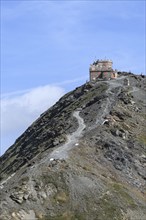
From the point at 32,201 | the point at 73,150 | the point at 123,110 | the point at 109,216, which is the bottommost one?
the point at 109,216

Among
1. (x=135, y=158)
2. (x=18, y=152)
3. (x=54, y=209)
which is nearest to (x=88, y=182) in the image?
(x=54, y=209)

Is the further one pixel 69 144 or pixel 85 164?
pixel 69 144

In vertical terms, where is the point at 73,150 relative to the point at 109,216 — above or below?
above

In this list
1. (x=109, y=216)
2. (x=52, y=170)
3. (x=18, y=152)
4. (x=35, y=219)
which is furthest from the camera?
(x=18, y=152)

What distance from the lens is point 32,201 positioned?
9562 centimetres

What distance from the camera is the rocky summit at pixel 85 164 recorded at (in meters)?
97.1

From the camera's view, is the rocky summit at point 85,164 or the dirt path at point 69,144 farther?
the dirt path at point 69,144

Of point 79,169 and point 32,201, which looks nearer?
point 32,201

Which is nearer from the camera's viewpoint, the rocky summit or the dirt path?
the rocky summit

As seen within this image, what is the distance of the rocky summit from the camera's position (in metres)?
97.1

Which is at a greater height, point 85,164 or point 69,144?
point 69,144

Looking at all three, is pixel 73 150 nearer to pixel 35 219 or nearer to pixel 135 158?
pixel 135 158

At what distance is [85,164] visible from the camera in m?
114

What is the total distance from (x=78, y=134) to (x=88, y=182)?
1046 inches
